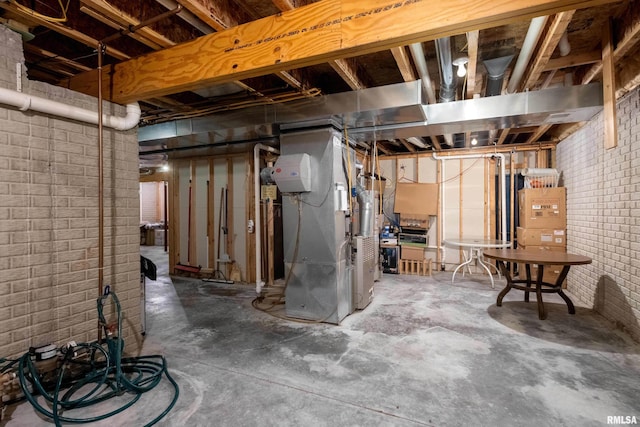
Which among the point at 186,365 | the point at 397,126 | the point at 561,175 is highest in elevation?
the point at 397,126

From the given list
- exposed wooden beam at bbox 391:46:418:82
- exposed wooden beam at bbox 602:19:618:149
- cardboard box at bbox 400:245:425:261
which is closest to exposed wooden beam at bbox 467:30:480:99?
exposed wooden beam at bbox 391:46:418:82

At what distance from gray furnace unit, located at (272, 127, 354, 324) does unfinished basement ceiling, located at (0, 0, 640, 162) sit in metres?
0.42

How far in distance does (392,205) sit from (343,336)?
4.09 m

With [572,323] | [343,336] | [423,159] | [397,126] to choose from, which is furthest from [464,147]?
[343,336]

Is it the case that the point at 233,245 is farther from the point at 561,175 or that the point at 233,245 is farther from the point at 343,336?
the point at 561,175

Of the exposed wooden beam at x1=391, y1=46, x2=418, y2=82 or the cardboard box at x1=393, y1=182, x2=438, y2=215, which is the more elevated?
the exposed wooden beam at x1=391, y1=46, x2=418, y2=82

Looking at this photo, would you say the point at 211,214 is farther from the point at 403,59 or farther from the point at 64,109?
the point at 403,59

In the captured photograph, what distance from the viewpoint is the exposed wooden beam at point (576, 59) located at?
2.84 metres

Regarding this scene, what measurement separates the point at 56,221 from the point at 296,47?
207cm

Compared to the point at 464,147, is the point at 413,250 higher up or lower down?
lower down

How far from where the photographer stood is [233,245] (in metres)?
5.52

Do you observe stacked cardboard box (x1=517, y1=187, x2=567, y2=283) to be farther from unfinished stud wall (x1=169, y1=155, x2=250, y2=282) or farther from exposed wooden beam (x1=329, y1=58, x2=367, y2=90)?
unfinished stud wall (x1=169, y1=155, x2=250, y2=282)

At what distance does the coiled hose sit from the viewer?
1857 millimetres

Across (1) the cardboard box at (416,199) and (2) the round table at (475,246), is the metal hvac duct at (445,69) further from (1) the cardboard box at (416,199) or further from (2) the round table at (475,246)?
(1) the cardboard box at (416,199)
